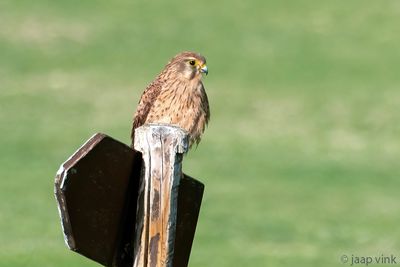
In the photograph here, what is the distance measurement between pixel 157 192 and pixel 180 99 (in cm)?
440

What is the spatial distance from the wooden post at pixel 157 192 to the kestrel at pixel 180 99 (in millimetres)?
3854

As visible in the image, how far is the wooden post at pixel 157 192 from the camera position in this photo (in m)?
4.89

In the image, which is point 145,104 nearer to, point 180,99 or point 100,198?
point 180,99

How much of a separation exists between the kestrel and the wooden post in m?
3.85

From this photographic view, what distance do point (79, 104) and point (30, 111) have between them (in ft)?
3.35

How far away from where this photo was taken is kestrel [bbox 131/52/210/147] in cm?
905

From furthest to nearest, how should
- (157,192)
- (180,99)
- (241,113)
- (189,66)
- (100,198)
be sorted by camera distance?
(241,113) < (189,66) < (180,99) < (157,192) < (100,198)

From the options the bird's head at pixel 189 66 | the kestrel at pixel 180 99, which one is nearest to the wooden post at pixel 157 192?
the kestrel at pixel 180 99

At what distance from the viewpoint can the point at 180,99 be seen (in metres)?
9.26

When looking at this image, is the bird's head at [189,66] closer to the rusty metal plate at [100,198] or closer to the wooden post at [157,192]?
the wooden post at [157,192]

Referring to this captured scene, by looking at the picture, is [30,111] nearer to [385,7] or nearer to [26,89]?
[26,89]

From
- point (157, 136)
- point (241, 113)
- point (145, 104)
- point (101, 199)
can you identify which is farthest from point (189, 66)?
point (241, 113)

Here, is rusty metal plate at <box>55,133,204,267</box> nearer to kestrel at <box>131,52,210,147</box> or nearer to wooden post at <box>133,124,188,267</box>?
wooden post at <box>133,124,188,267</box>

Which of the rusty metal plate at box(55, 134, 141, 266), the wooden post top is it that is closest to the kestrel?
the wooden post top
